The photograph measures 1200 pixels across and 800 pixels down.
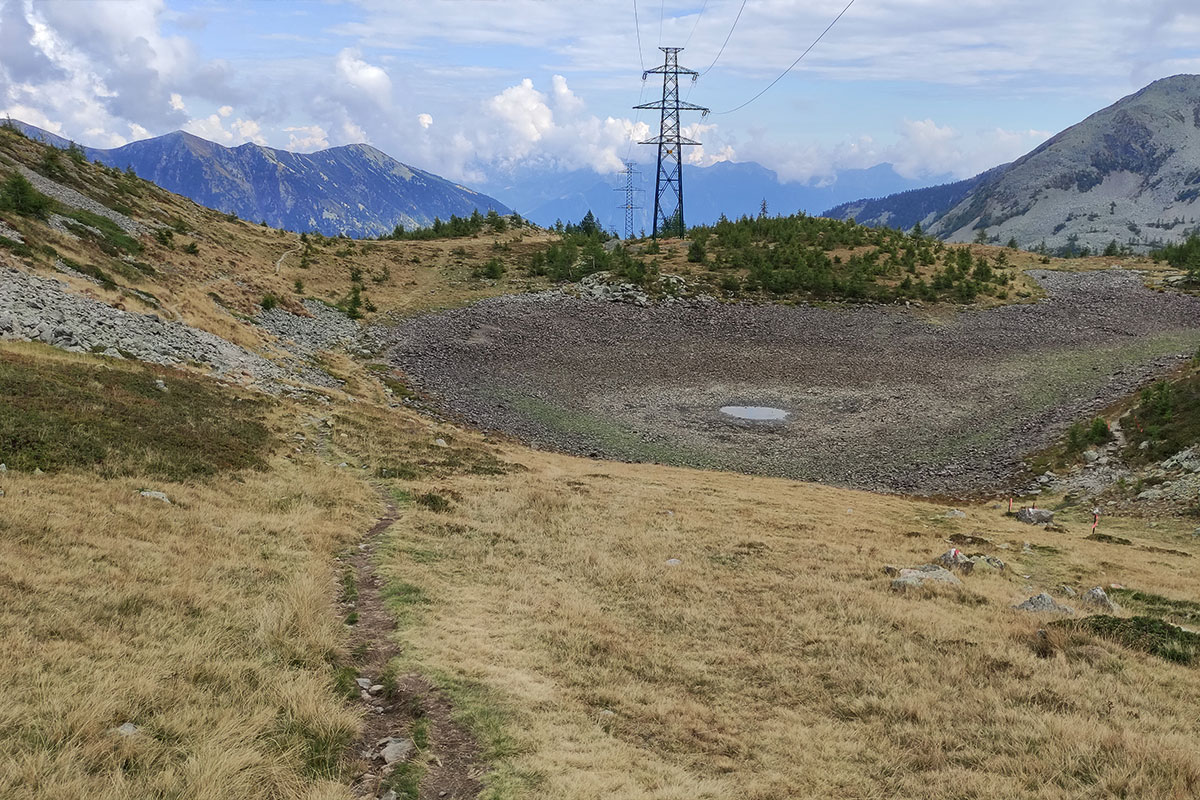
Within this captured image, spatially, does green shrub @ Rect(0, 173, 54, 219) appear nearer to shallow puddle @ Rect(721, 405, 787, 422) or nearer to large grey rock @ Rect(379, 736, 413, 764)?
shallow puddle @ Rect(721, 405, 787, 422)

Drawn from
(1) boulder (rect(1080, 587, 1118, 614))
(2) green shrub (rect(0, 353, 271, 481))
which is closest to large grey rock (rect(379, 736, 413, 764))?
(2) green shrub (rect(0, 353, 271, 481))

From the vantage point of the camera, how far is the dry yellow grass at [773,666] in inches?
316

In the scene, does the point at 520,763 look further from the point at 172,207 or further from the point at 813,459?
the point at 172,207

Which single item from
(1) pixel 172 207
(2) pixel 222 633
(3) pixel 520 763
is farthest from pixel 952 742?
(1) pixel 172 207

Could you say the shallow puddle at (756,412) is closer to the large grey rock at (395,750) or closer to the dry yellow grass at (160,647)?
the dry yellow grass at (160,647)

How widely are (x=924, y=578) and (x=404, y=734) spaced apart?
1217 centimetres

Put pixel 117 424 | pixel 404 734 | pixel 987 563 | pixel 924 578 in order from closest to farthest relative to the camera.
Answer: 1. pixel 404 734
2. pixel 924 578
3. pixel 117 424
4. pixel 987 563

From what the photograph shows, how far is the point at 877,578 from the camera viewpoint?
1583 centimetres

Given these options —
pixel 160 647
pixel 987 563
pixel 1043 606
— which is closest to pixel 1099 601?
pixel 1043 606

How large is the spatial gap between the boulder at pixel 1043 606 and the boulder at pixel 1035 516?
33.7 ft

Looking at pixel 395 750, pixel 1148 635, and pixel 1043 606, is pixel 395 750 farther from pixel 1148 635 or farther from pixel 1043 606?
pixel 1043 606

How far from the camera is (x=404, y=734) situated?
27.8 feet

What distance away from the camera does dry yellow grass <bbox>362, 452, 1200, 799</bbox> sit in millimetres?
8039

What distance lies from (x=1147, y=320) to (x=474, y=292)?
5552 cm
